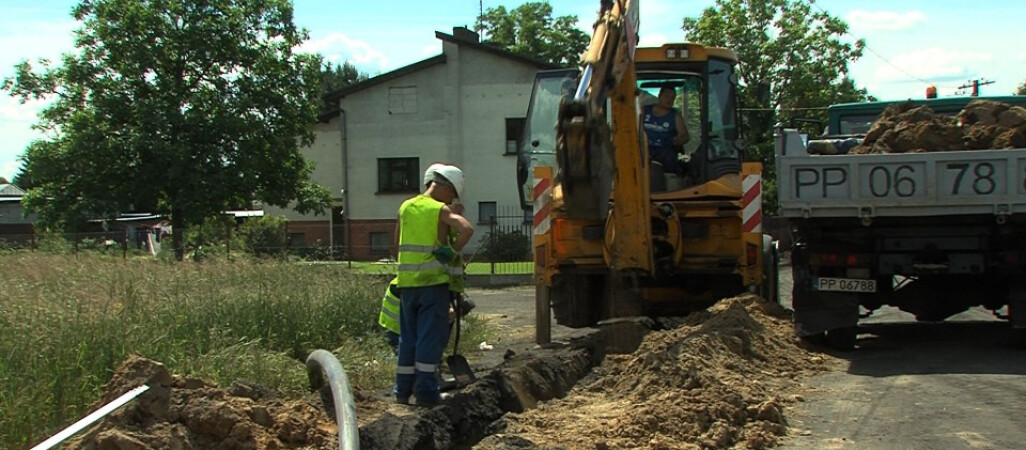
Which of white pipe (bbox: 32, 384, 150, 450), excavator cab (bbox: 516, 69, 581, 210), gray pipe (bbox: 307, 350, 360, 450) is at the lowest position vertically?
gray pipe (bbox: 307, 350, 360, 450)

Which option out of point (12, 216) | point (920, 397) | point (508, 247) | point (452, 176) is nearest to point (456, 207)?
point (452, 176)

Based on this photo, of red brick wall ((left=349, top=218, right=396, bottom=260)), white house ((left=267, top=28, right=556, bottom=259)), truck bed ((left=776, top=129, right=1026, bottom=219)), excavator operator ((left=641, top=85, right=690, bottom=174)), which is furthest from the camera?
white house ((left=267, top=28, right=556, bottom=259))

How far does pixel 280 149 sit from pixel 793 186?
2027cm

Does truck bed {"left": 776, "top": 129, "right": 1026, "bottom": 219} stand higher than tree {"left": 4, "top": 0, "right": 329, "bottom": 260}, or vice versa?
tree {"left": 4, "top": 0, "right": 329, "bottom": 260}

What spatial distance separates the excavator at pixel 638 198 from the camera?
8305 millimetres

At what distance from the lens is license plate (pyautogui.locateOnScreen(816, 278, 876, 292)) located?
9070 millimetres

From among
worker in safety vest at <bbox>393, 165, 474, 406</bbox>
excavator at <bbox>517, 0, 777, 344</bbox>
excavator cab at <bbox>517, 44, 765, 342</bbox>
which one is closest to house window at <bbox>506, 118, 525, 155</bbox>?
excavator at <bbox>517, 0, 777, 344</bbox>

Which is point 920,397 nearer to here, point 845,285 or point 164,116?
point 845,285

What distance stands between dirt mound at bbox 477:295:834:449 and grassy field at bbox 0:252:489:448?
204 cm

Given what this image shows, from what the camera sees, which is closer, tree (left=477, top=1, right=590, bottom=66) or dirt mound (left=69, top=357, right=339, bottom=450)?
dirt mound (left=69, top=357, right=339, bottom=450)

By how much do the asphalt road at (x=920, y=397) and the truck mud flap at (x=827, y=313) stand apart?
347 millimetres

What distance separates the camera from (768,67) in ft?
129

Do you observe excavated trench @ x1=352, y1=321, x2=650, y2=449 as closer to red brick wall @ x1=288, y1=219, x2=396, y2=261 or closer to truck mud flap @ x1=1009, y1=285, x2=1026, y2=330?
truck mud flap @ x1=1009, y1=285, x2=1026, y2=330

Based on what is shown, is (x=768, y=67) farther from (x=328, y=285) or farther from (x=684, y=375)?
(x=684, y=375)
